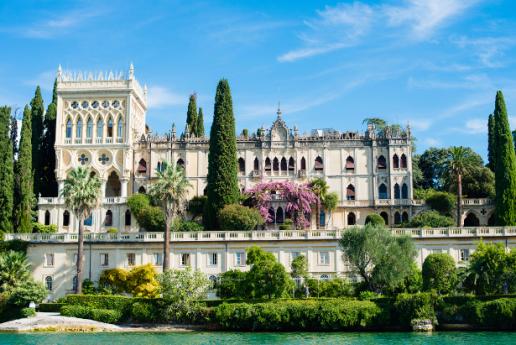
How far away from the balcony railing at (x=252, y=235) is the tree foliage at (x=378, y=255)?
18.1 ft

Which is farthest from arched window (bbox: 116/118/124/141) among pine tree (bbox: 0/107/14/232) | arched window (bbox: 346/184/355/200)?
arched window (bbox: 346/184/355/200)

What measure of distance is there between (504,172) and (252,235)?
22149mm

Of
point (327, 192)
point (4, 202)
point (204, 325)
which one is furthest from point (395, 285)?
point (4, 202)

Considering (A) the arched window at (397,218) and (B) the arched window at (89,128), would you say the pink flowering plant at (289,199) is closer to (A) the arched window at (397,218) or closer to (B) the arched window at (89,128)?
A: (A) the arched window at (397,218)

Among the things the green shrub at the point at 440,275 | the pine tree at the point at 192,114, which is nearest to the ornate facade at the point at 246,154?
the pine tree at the point at 192,114

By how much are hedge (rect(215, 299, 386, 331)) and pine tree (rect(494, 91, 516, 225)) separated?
66.9 feet

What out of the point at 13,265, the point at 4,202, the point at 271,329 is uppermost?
the point at 4,202

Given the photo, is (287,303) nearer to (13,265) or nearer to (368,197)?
(13,265)

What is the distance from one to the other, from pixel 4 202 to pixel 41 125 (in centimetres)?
1577

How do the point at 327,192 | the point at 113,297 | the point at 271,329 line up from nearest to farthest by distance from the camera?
the point at 271,329 → the point at 113,297 → the point at 327,192

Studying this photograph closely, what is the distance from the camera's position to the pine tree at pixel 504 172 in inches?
2454

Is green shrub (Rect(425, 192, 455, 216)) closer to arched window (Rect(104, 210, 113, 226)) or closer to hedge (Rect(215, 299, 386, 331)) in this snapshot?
hedge (Rect(215, 299, 386, 331))

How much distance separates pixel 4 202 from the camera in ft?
203

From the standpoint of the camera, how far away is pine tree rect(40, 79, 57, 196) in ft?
248
